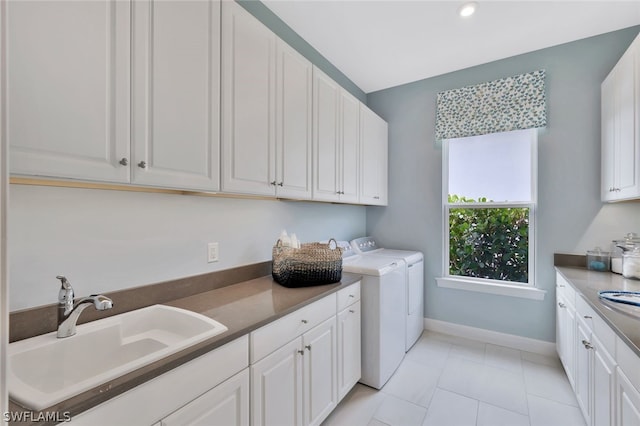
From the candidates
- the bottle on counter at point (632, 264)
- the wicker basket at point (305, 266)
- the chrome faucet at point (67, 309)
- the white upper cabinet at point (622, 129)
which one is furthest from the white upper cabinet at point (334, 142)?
the bottle on counter at point (632, 264)

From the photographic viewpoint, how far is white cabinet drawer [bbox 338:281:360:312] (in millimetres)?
1837

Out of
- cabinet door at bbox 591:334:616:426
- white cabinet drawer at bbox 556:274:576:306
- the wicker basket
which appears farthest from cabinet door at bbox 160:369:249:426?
white cabinet drawer at bbox 556:274:576:306

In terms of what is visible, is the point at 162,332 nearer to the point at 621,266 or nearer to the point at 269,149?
the point at 269,149

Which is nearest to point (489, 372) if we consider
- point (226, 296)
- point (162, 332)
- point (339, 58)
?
point (226, 296)

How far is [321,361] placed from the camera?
163 centimetres

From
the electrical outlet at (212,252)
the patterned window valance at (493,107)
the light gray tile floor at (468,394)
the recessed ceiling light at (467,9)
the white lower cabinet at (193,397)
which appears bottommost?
the light gray tile floor at (468,394)

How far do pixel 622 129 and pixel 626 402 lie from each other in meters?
1.83

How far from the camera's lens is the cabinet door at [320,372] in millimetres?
1521

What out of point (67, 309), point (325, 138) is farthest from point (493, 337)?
point (67, 309)

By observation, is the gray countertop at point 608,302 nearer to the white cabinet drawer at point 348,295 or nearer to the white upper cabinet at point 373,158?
the white cabinet drawer at point 348,295

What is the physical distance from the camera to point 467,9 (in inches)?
81.0

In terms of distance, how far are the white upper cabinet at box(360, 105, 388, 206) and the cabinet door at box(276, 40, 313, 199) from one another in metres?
0.91

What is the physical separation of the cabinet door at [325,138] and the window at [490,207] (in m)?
1.49

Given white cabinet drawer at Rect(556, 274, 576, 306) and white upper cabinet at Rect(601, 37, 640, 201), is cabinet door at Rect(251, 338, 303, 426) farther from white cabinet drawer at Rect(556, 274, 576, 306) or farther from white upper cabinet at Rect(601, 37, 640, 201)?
white upper cabinet at Rect(601, 37, 640, 201)
